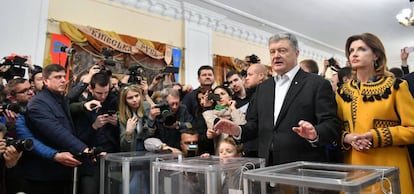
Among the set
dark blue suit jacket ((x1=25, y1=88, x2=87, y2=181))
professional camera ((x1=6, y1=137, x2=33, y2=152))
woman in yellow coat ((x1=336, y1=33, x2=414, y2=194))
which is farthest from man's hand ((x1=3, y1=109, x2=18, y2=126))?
woman in yellow coat ((x1=336, y1=33, x2=414, y2=194))

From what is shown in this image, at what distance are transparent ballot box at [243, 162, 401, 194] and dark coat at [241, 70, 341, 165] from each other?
0.30 metres

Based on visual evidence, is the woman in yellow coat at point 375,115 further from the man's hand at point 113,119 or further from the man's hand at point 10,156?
the man's hand at point 10,156

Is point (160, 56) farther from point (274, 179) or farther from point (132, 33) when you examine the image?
point (274, 179)

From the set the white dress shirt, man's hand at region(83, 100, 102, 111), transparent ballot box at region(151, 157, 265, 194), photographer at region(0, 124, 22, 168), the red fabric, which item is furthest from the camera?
the red fabric

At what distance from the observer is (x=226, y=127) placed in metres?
1.50

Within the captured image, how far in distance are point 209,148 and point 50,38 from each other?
2385 mm

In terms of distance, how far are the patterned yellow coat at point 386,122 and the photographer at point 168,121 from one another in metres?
1.10

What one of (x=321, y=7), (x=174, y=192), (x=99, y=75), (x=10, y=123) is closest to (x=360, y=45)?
→ (x=174, y=192)

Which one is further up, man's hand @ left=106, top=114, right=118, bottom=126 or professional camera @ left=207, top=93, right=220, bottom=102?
professional camera @ left=207, top=93, right=220, bottom=102

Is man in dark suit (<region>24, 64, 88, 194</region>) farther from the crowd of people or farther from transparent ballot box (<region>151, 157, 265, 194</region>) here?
transparent ballot box (<region>151, 157, 265, 194</region>)

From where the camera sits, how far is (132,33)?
4.19 metres

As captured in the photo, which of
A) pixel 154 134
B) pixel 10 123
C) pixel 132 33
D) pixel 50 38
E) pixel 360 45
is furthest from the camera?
pixel 132 33

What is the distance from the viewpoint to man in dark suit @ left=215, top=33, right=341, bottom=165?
142cm

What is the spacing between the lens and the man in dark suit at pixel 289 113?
4.66ft
